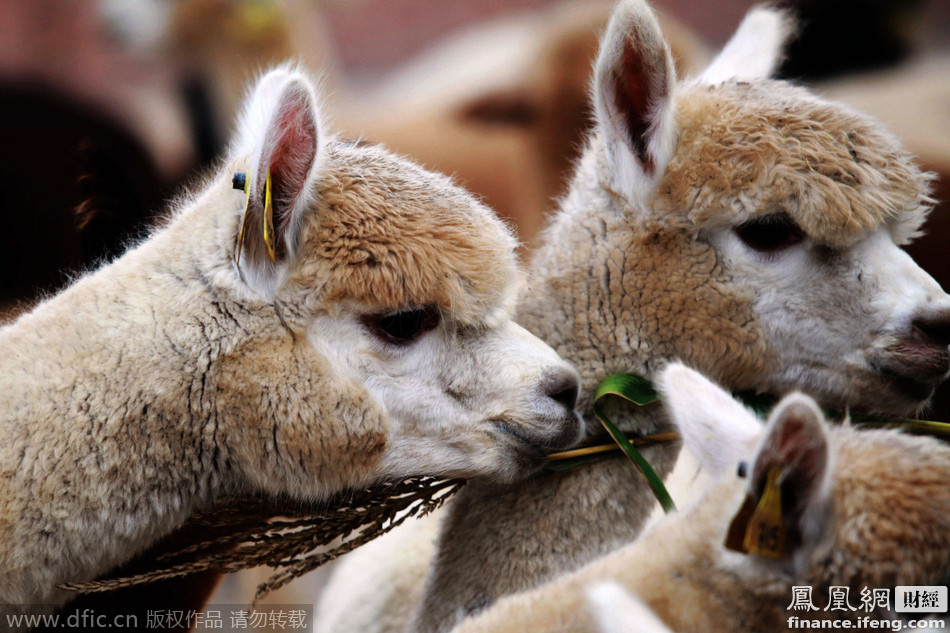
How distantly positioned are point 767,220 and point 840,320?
34cm

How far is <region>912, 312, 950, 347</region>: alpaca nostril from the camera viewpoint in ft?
7.11

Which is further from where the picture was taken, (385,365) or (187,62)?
(187,62)

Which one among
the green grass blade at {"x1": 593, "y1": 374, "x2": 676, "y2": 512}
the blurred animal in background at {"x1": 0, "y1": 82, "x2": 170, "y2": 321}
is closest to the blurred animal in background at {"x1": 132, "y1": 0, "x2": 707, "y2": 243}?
the blurred animal in background at {"x1": 0, "y1": 82, "x2": 170, "y2": 321}

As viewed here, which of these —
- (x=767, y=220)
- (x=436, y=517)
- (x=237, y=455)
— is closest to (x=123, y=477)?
(x=237, y=455)

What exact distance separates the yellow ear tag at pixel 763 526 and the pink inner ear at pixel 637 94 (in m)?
1.15

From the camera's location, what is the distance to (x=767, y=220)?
2240 mm

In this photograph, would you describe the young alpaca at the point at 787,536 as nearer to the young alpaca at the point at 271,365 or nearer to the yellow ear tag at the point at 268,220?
the young alpaca at the point at 271,365

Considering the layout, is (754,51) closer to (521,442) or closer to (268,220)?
(521,442)

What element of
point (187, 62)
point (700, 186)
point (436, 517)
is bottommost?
point (436, 517)

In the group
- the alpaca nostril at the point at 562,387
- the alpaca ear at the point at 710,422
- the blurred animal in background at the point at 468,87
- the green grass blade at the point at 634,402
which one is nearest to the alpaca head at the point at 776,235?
the green grass blade at the point at 634,402

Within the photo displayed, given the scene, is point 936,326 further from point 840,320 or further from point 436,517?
point 436,517

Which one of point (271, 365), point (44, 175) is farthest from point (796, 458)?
point (44, 175)

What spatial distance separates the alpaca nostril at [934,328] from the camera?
217 cm

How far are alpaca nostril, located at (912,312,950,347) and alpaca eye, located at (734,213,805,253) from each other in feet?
1.21
